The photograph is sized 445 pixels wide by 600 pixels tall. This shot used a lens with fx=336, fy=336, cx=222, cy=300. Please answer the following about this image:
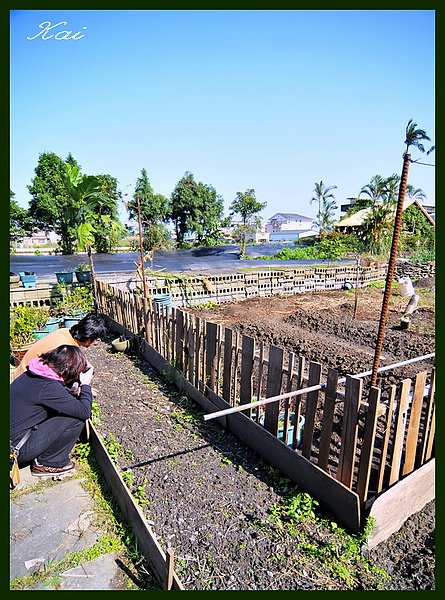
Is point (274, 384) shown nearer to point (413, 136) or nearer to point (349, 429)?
point (349, 429)

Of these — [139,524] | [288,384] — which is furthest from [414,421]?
[139,524]

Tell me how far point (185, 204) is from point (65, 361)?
95.6 feet

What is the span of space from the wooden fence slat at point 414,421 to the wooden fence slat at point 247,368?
1.48 meters

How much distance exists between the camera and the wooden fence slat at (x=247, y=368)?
3.55 meters

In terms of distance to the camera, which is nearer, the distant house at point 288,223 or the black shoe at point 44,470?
the black shoe at point 44,470

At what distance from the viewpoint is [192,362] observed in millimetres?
4688

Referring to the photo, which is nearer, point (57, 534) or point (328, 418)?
point (57, 534)

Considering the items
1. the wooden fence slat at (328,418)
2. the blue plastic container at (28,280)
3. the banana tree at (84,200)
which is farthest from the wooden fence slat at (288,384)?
the blue plastic container at (28,280)

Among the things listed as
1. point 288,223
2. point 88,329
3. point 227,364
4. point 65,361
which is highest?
point 288,223

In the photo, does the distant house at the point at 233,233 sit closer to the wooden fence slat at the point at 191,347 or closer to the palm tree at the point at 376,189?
the palm tree at the point at 376,189

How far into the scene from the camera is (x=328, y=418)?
A: 9.09ft

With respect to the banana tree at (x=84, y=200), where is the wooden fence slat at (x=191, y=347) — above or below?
below

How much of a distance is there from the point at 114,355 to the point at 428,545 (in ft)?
18.2

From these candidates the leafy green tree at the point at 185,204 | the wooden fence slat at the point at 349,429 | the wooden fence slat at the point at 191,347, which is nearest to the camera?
the wooden fence slat at the point at 349,429
